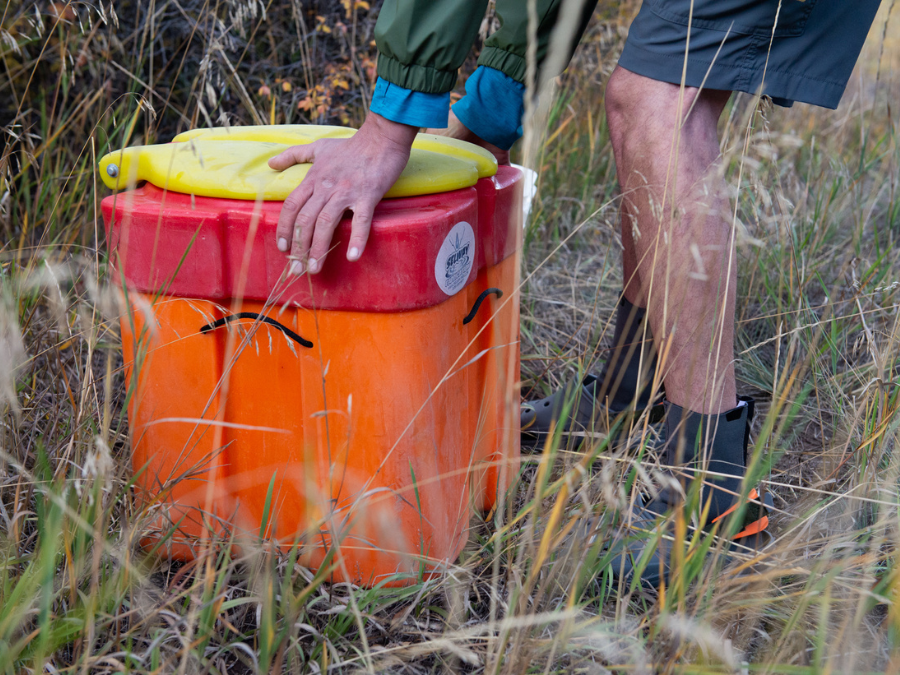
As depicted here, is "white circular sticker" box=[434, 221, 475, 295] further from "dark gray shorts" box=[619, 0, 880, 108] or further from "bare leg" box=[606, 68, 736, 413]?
"dark gray shorts" box=[619, 0, 880, 108]

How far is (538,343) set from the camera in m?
1.94

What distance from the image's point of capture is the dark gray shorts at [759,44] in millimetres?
1076

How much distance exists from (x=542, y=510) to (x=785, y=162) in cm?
218

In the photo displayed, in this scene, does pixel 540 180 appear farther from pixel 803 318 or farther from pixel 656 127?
pixel 656 127

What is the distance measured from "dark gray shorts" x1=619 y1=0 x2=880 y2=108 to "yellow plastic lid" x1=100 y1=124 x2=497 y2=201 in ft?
1.11

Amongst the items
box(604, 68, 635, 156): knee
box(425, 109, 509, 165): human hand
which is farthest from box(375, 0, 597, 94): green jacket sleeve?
box(425, 109, 509, 165): human hand

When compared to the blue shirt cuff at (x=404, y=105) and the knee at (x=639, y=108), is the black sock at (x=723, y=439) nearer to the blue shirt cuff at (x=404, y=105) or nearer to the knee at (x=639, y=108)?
the knee at (x=639, y=108)

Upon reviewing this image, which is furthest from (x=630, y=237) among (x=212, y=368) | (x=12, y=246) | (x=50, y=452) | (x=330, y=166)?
(x=12, y=246)

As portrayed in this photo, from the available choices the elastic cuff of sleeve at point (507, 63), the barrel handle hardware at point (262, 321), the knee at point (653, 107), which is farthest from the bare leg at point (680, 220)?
the barrel handle hardware at point (262, 321)

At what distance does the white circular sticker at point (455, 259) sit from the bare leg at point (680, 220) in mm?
255

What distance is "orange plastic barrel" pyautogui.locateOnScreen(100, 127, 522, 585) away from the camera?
99cm

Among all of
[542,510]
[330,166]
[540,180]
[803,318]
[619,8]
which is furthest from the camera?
[619,8]

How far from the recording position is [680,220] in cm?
114

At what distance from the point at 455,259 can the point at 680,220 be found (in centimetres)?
38
